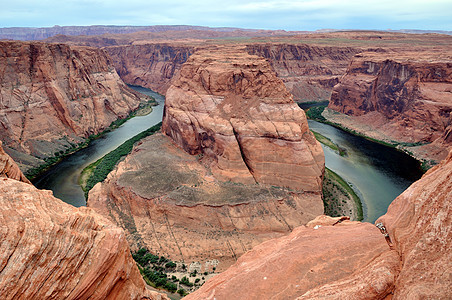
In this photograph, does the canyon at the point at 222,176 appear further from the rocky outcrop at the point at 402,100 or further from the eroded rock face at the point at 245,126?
the rocky outcrop at the point at 402,100

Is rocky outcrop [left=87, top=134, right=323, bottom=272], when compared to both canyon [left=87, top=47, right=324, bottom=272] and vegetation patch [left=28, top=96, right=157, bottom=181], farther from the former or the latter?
vegetation patch [left=28, top=96, right=157, bottom=181]

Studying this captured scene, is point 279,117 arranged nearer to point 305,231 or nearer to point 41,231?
point 305,231

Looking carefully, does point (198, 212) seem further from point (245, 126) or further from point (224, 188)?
point (245, 126)

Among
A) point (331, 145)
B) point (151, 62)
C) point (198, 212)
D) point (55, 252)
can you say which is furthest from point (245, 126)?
point (151, 62)

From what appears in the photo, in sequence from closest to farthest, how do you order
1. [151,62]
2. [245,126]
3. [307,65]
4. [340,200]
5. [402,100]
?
[245,126] < [340,200] < [402,100] < [307,65] < [151,62]

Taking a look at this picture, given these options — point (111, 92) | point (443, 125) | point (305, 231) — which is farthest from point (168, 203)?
point (111, 92)
